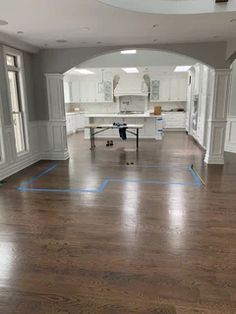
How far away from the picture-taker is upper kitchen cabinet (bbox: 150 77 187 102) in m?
11.0

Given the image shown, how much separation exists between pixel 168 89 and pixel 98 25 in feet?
26.1

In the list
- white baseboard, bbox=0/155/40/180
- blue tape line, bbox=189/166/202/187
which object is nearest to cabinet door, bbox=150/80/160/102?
blue tape line, bbox=189/166/202/187

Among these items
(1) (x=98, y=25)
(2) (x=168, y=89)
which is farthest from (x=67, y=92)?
(1) (x=98, y=25)

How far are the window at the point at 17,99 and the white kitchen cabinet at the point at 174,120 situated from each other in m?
7.30

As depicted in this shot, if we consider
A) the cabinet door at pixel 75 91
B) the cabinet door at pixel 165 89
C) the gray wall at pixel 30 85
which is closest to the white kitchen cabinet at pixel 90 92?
the cabinet door at pixel 75 91

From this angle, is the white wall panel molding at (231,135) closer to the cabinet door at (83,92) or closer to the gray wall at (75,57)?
the gray wall at (75,57)

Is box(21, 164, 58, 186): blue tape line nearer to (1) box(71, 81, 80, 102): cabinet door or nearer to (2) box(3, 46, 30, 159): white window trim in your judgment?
(2) box(3, 46, 30, 159): white window trim

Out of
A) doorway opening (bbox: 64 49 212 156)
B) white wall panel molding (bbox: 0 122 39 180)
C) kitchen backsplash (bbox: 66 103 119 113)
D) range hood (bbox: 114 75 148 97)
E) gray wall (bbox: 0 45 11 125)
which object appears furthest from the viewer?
kitchen backsplash (bbox: 66 103 119 113)

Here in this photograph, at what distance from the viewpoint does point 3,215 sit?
3.12 m

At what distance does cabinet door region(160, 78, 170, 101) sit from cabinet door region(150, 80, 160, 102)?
0.14 meters

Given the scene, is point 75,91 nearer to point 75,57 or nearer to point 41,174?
point 75,57

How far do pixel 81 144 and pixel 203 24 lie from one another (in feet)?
17.7

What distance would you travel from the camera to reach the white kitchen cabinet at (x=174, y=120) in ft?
36.4

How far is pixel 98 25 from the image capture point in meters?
3.74
